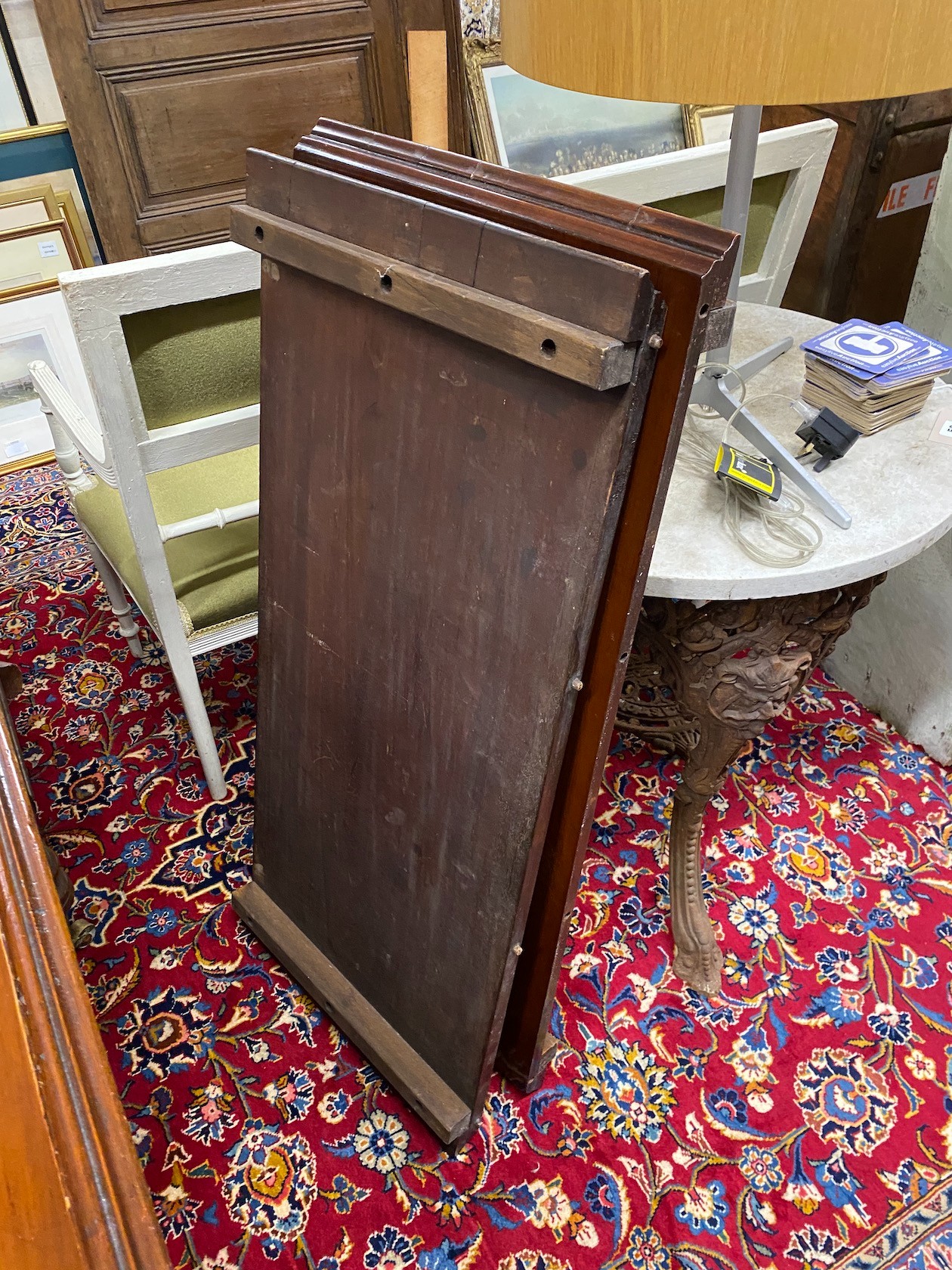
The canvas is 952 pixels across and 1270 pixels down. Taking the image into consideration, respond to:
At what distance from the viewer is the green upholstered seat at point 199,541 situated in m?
1.64

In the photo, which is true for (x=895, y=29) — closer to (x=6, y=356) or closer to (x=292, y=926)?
(x=292, y=926)

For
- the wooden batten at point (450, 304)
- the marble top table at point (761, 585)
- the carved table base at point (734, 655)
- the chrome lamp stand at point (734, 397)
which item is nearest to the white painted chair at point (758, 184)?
the chrome lamp stand at point (734, 397)

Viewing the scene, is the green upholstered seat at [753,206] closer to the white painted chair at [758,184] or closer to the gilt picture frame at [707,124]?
the white painted chair at [758,184]

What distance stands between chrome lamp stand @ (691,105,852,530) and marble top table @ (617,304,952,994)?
3 cm

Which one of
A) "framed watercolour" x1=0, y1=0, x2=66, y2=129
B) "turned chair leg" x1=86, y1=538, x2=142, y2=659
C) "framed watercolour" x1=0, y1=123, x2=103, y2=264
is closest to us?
"turned chair leg" x1=86, y1=538, x2=142, y2=659

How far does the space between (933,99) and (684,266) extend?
237 cm

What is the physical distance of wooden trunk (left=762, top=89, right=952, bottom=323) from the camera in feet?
8.23

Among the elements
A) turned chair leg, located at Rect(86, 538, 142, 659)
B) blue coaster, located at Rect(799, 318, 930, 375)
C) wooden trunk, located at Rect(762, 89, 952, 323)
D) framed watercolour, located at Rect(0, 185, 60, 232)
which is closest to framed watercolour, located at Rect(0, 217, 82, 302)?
framed watercolour, located at Rect(0, 185, 60, 232)

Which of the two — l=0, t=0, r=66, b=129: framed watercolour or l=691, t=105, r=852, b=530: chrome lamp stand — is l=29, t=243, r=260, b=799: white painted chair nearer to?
l=691, t=105, r=852, b=530: chrome lamp stand

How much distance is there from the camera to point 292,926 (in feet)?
5.03

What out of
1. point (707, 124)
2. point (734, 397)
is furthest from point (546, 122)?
point (734, 397)

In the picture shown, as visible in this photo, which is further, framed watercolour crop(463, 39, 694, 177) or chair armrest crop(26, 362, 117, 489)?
framed watercolour crop(463, 39, 694, 177)

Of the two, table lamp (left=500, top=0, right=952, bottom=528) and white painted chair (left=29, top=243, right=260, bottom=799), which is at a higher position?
table lamp (left=500, top=0, right=952, bottom=528)

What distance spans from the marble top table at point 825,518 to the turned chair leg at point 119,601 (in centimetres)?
137
